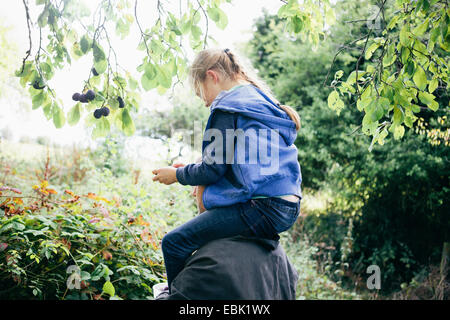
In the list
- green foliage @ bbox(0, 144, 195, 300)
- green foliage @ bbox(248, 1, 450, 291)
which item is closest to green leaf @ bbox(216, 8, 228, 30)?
green foliage @ bbox(0, 144, 195, 300)

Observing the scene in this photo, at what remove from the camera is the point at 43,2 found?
2199 millimetres

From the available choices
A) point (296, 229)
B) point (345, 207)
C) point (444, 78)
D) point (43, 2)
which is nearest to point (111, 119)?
point (43, 2)

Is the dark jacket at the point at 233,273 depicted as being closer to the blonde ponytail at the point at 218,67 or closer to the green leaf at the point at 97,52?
the blonde ponytail at the point at 218,67

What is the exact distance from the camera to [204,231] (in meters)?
1.73

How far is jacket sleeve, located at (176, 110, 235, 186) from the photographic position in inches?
67.8

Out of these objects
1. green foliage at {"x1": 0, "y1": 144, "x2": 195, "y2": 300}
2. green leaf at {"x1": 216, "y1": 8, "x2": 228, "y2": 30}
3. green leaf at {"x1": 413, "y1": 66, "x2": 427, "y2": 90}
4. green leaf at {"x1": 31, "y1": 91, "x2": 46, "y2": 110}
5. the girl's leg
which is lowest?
green foliage at {"x1": 0, "y1": 144, "x2": 195, "y2": 300}

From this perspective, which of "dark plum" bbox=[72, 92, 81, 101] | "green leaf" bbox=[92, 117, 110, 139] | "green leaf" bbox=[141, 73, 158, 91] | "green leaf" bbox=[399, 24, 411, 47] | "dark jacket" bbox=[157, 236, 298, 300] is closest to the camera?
"dark jacket" bbox=[157, 236, 298, 300]

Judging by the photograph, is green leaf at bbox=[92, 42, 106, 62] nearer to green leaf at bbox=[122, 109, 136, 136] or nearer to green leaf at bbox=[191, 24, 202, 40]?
green leaf at bbox=[122, 109, 136, 136]

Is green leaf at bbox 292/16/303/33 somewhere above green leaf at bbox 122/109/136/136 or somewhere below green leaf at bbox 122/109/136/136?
above

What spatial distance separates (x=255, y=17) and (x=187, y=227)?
27.4 feet

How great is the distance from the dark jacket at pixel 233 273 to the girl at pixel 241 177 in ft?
0.19

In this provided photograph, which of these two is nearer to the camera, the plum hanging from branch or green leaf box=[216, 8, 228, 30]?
the plum hanging from branch

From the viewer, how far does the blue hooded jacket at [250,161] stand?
169cm

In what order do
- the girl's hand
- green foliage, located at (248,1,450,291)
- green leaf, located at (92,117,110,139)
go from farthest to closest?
green foliage, located at (248,1,450,291) → green leaf, located at (92,117,110,139) → the girl's hand
